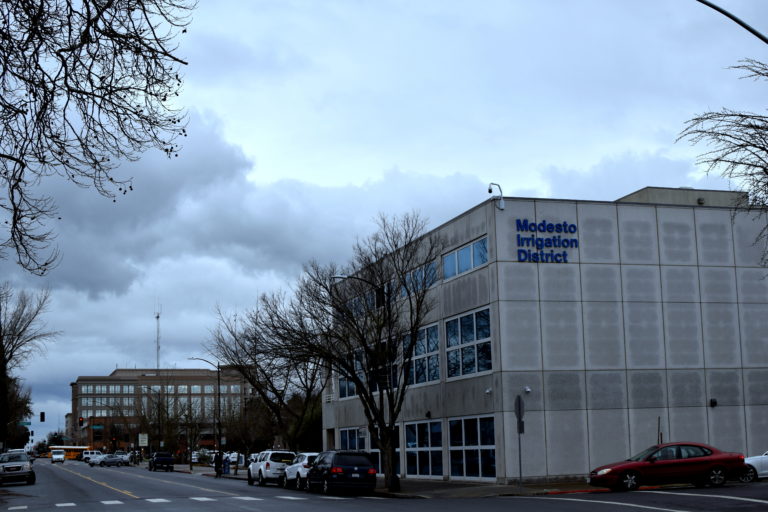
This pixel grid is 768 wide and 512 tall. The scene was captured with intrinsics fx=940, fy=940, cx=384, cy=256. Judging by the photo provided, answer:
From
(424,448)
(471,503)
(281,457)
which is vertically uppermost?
(424,448)

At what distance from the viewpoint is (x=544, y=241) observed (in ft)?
116

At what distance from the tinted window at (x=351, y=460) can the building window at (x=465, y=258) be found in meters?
8.66

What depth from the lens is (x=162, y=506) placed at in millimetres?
27031

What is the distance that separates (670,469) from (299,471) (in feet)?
53.2

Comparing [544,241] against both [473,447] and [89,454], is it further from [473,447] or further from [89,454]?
[89,454]

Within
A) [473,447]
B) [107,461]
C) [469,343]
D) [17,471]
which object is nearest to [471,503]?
[473,447]

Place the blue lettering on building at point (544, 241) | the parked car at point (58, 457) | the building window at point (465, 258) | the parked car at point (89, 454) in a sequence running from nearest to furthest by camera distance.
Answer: the blue lettering on building at point (544, 241)
the building window at point (465, 258)
the parked car at point (89, 454)
the parked car at point (58, 457)

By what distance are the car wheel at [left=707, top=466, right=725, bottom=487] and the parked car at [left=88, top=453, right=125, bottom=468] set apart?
82.7 m

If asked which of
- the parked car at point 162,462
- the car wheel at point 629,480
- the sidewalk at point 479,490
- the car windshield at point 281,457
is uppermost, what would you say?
the car wheel at point 629,480

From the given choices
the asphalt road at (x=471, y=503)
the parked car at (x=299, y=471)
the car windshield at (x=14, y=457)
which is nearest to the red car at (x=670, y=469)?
the asphalt road at (x=471, y=503)

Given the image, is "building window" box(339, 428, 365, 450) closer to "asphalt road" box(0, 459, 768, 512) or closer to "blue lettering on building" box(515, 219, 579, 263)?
"asphalt road" box(0, 459, 768, 512)

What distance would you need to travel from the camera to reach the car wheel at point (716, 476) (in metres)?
28.5

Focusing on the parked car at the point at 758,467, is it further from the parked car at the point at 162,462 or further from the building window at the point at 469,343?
the parked car at the point at 162,462

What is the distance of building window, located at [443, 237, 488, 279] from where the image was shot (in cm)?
3631
